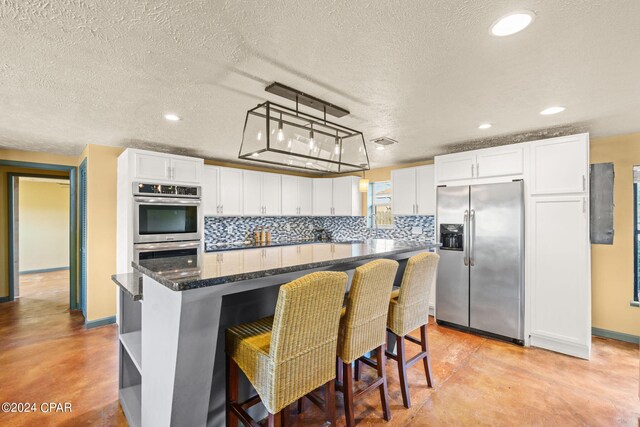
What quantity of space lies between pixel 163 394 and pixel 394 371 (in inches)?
78.2

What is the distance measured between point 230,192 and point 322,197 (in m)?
1.85

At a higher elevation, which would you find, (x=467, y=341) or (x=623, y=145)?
(x=623, y=145)

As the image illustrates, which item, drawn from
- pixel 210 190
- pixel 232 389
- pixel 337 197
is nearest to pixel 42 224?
pixel 210 190

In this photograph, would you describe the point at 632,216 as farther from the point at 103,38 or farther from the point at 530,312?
the point at 103,38

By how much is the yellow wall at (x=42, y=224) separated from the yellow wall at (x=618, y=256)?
10574 mm

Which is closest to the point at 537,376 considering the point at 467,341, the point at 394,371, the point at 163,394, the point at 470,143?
the point at 467,341

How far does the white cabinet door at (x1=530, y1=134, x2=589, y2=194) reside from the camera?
2.93 meters

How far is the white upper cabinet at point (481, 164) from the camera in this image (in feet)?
10.9

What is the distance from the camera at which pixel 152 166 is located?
3.56m

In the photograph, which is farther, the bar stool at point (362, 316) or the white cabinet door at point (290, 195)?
the white cabinet door at point (290, 195)

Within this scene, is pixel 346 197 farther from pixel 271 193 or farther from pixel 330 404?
pixel 330 404

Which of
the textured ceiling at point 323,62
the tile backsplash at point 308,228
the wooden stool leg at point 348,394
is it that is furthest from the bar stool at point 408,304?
the tile backsplash at point 308,228

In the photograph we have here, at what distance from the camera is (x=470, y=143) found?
3.65 m

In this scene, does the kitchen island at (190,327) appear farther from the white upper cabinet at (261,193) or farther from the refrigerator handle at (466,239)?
the white upper cabinet at (261,193)
